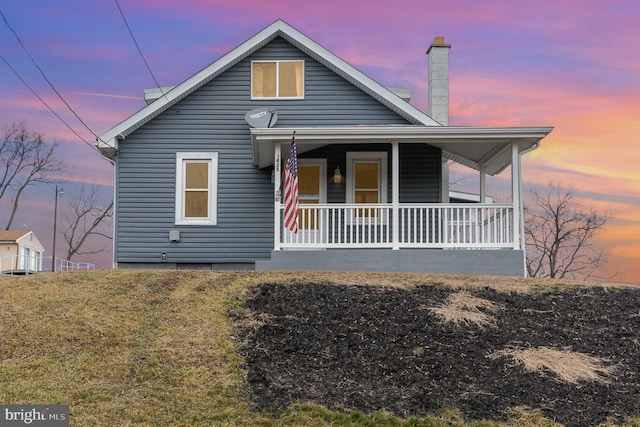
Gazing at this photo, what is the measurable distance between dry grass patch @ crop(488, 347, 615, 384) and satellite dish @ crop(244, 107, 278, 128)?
912 centimetres

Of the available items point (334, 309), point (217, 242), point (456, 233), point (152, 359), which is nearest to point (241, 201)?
point (217, 242)

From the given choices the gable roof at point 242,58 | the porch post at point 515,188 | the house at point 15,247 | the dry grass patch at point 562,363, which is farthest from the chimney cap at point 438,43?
the house at point 15,247

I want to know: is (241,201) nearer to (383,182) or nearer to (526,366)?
(383,182)

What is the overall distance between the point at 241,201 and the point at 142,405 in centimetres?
939

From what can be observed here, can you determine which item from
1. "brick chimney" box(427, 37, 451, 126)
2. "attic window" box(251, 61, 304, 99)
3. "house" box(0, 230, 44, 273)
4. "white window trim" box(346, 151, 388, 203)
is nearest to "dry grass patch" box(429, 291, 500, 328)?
"white window trim" box(346, 151, 388, 203)

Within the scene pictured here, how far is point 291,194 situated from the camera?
1438 cm

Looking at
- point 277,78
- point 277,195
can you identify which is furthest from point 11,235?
point 277,195

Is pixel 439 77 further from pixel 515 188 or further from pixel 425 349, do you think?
pixel 425 349

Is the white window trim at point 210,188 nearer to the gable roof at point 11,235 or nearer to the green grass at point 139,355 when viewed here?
the green grass at point 139,355

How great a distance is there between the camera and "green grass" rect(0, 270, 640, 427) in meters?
7.91

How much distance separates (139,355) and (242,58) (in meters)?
9.93

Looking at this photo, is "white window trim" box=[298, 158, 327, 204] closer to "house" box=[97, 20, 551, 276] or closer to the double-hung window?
"house" box=[97, 20, 551, 276]

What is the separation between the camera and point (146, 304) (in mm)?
11484

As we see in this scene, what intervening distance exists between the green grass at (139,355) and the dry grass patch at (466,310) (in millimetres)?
1422
